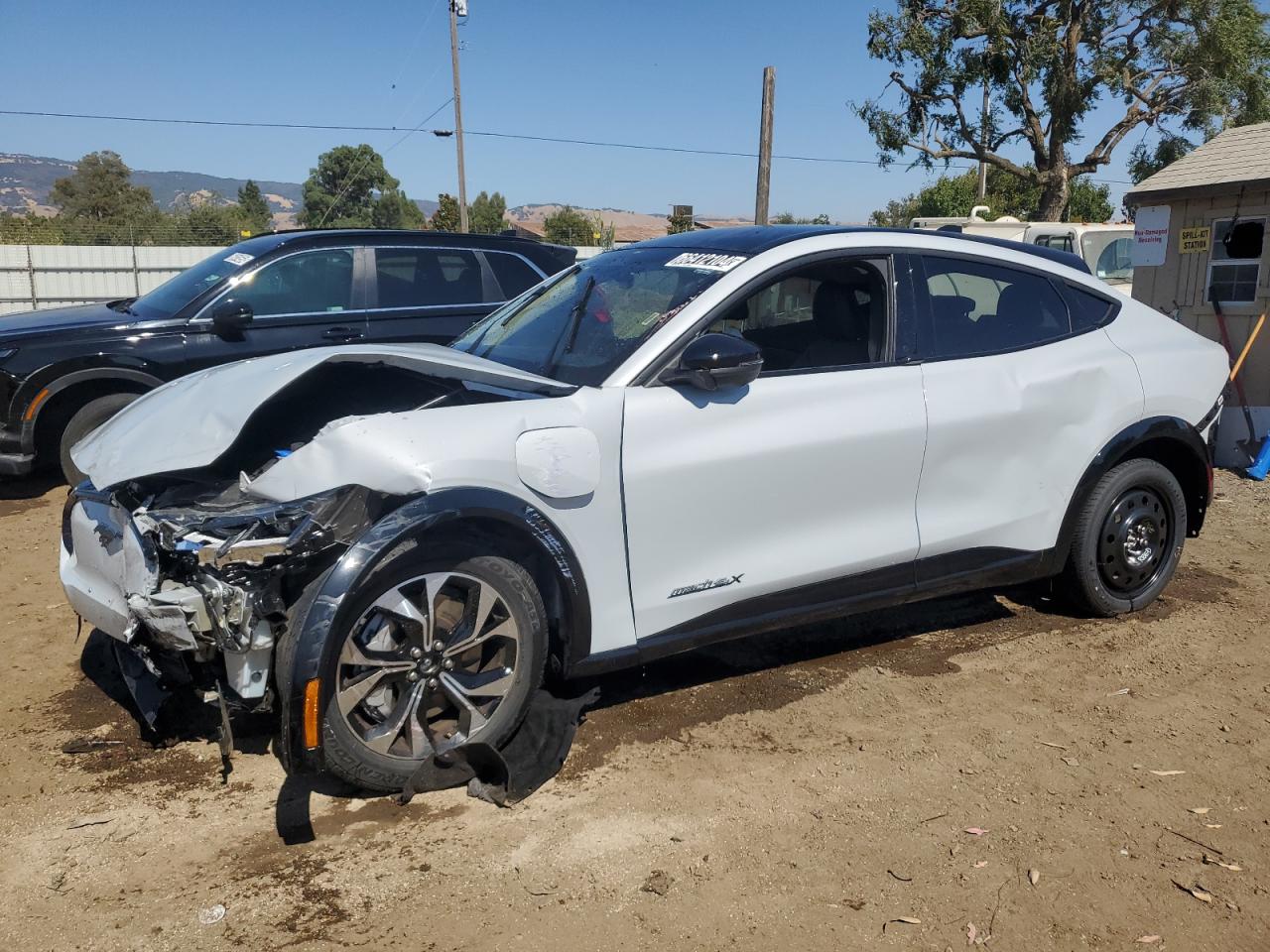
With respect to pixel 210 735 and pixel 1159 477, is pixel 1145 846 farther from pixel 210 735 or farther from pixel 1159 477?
pixel 210 735

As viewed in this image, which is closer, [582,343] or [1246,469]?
[582,343]

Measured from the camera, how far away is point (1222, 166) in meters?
9.41

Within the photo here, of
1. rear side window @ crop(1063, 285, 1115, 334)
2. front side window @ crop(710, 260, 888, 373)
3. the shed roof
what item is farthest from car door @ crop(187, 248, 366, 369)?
the shed roof

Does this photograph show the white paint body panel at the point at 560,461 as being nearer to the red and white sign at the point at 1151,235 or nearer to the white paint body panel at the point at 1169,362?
the white paint body panel at the point at 1169,362

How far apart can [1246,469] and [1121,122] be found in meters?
18.7

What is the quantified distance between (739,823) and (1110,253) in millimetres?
12462

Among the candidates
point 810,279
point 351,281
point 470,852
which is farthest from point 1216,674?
point 351,281

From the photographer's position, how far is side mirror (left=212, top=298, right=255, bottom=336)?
691cm

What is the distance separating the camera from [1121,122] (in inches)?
948

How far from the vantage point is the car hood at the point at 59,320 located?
685cm

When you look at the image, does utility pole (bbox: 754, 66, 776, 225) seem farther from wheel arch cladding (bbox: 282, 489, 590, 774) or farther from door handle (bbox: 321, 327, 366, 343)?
wheel arch cladding (bbox: 282, 489, 590, 774)

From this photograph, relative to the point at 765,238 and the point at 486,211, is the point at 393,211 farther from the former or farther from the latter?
the point at 765,238

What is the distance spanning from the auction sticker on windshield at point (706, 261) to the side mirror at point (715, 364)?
0.42m

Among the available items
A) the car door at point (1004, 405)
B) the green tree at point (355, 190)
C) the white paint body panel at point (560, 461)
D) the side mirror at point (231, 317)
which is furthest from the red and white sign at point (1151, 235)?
the green tree at point (355, 190)
